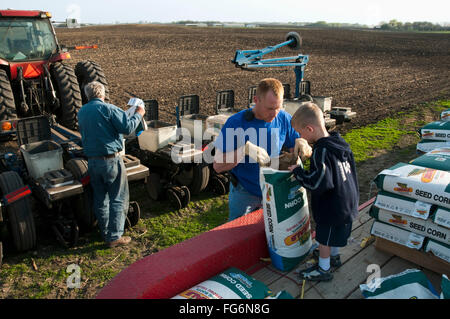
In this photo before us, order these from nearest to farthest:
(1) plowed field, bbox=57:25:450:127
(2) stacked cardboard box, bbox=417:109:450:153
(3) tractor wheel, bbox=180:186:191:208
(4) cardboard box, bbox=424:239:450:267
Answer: (4) cardboard box, bbox=424:239:450:267, (2) stacked cardboard box, bbox=417:109:450:153, (3) tractor wheel, bbox=180:186:191:208, (1) plowed field, bbox=57:25:450:127

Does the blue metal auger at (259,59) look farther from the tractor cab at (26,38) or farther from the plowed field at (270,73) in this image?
the tractor cab at (26,38)

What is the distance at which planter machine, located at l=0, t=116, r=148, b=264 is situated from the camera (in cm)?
408

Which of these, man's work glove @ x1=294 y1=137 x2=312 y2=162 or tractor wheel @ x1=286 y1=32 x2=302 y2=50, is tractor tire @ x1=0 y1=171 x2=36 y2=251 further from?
tractor wheel @ x1=286 y1=32 x2=302 y2=50

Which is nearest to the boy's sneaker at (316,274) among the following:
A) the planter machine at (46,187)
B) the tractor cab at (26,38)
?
the planter machine at (46,187)

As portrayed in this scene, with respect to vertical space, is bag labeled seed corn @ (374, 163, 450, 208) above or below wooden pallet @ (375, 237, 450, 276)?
above

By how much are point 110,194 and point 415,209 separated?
3.20 meters

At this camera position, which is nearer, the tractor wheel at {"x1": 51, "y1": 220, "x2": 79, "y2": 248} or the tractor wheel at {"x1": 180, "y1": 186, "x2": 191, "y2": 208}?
the tractor wheel at {"x1": 51, "y1": 220, "x2": 79, "y2": 248}

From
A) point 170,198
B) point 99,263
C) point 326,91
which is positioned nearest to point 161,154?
point 170,198

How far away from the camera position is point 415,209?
2.48m

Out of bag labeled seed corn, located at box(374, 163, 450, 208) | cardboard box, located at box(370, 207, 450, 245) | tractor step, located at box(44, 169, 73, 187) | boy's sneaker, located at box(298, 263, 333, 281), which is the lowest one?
tractor step, located at box(44, 169, 73, 187)

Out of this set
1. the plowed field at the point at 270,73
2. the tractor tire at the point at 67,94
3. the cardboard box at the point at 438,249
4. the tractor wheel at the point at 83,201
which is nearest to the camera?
the cardboard box at the point at 438,249

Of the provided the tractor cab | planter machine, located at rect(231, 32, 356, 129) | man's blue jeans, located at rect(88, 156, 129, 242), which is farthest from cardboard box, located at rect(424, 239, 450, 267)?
the tractor cab

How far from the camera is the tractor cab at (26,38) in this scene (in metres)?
7.07

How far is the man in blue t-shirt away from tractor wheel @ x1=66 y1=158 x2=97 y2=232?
6.60ft
